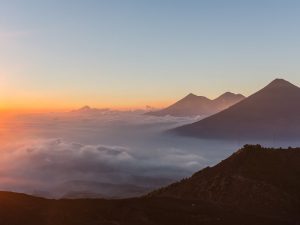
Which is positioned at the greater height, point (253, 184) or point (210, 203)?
point (253, 184)

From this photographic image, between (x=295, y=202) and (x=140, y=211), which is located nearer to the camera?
(x=140, y=211)

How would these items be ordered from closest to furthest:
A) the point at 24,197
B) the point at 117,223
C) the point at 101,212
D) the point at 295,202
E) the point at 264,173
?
the point at 117,223 → the point at 101,212 → the point at 24,197 → the point at 295,202 → the point at 264,173

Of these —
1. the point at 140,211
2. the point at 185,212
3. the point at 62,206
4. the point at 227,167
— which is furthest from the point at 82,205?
the point at 227,167

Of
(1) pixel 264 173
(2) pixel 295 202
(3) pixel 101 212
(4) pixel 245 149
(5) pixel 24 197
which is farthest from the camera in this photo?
(4) pixel 245 149

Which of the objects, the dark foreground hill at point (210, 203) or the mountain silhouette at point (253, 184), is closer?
the dark foreground hill at point (210, 203)

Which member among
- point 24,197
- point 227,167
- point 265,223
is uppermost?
point 227,167

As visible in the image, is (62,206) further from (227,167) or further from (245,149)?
(245,149)

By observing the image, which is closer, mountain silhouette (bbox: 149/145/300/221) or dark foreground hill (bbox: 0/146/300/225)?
dark foreground hill (bbox: 0/146/300/225)

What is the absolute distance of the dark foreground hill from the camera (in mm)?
65375

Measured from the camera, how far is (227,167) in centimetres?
11225

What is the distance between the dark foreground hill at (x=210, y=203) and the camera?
214 feet

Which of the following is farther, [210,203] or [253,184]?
[253,184]

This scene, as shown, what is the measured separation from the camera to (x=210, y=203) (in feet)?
264

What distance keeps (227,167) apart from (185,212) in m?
43.5
